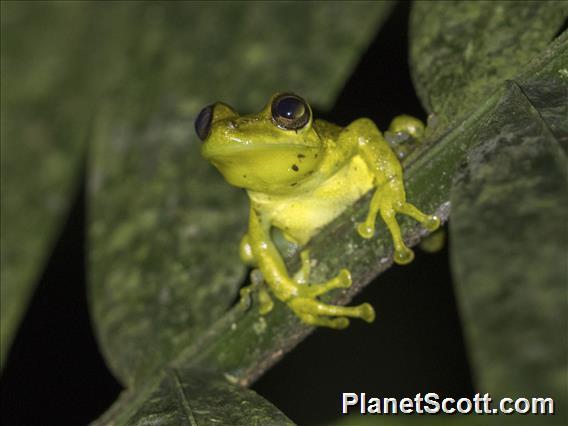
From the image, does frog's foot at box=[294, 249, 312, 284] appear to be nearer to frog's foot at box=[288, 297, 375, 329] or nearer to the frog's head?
frog's foot at box=[288, 297, 375, 329]

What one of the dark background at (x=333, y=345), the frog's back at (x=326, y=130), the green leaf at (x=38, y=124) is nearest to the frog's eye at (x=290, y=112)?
the frog's back at (x=326, y=130)

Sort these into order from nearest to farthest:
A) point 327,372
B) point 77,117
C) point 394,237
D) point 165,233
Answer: point 394,237, point 165,233, point 77,117, point 327,372

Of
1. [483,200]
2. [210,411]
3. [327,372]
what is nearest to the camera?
[483,200]

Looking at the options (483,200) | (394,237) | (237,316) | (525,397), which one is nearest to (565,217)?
(483,200)

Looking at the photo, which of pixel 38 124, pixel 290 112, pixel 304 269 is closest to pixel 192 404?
pixel 304 269

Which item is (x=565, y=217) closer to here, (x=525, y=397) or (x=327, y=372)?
(x=525, y=397)

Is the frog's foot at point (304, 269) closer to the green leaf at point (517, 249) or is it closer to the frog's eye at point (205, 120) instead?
the frog's eye at point (205, 120)

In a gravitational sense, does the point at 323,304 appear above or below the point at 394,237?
below

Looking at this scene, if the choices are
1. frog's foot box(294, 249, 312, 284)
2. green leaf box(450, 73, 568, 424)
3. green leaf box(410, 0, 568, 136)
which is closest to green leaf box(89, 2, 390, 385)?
frog's foot box(294, 249, 312, 284)
